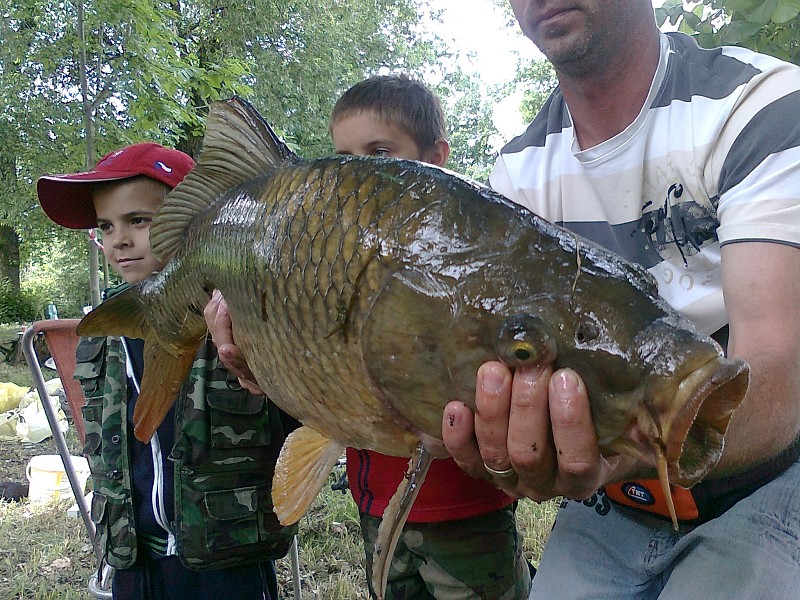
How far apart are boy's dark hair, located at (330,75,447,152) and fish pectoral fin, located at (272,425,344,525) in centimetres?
111

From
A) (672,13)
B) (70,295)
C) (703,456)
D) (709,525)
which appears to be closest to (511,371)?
(703,456)

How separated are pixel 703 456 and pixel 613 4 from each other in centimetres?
110

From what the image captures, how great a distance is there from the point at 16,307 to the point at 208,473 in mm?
14205

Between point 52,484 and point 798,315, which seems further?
point 52,484

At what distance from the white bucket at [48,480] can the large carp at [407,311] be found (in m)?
2.48

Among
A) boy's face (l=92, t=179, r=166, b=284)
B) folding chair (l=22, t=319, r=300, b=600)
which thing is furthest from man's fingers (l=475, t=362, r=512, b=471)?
folding chair (l=22, t=319, r=300, b=600)

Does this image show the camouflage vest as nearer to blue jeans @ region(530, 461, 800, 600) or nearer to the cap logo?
the cap logo

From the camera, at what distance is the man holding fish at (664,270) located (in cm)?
84

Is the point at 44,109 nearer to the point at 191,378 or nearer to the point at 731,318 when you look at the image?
the point at 191,378

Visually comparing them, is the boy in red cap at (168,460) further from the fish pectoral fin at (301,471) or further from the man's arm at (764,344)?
the man's arm at (764,344)

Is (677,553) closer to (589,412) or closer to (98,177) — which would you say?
(589,412)

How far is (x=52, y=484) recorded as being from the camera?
327 centimetres

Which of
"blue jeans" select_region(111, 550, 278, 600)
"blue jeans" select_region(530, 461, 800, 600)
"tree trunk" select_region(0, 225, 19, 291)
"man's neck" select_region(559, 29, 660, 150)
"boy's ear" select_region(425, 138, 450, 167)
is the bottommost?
"tree trunk" select_region(0, 225, 19, 291)

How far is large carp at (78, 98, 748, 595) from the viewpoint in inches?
27.4
